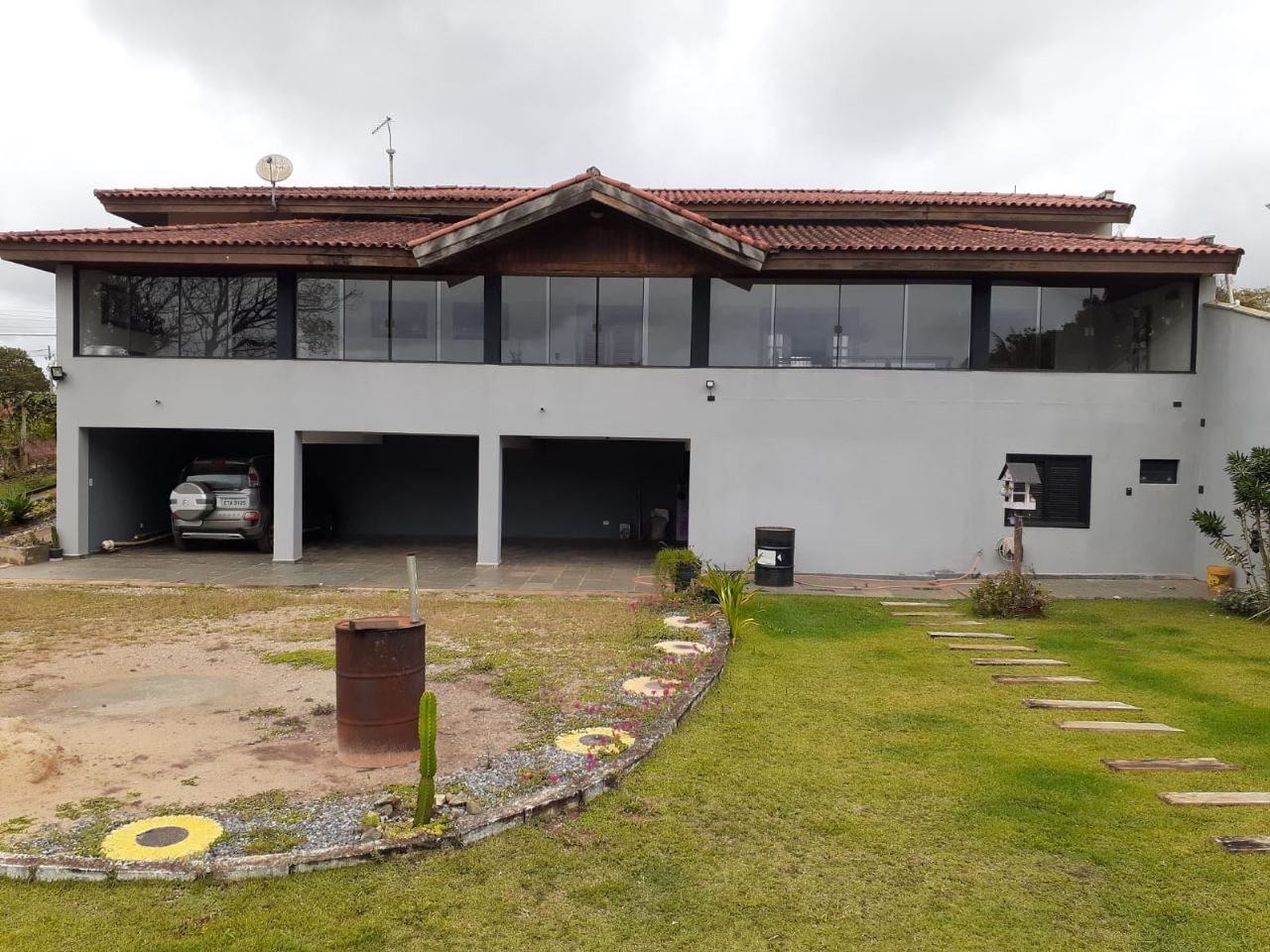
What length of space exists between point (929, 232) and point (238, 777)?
14373mm

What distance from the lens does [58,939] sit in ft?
11.5

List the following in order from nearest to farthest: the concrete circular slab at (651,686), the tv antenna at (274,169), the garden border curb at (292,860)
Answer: the garden border curb at (292,860)
the concrete circular slab at (651,686)
the tv antenna at (274,169)

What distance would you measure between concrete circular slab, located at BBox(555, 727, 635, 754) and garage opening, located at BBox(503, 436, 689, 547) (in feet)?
41.5

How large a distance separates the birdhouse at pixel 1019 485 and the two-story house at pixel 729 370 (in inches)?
98.4

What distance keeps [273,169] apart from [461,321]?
6.04 m

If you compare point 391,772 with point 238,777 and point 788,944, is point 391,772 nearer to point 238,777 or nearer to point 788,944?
point 238,777

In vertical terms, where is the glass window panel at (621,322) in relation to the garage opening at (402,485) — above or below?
above

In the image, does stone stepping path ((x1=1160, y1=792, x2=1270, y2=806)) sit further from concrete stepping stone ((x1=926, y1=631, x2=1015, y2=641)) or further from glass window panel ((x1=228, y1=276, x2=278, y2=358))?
glass window panel ((x1=228, y1=276, x2=278, y2=358))

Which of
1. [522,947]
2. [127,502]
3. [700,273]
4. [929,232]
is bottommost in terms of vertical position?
[522,947]

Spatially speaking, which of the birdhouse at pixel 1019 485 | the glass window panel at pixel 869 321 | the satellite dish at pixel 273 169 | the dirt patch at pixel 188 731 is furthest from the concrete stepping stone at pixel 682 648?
the satellite dish at pixel 273 169

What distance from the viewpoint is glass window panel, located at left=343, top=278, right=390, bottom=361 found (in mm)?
14328

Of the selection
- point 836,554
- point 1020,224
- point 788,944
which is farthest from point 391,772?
point 1020,224

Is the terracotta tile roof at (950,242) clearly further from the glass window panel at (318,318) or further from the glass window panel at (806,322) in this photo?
the glass window panel at (318,318)

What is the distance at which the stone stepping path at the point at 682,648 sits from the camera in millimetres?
8548
